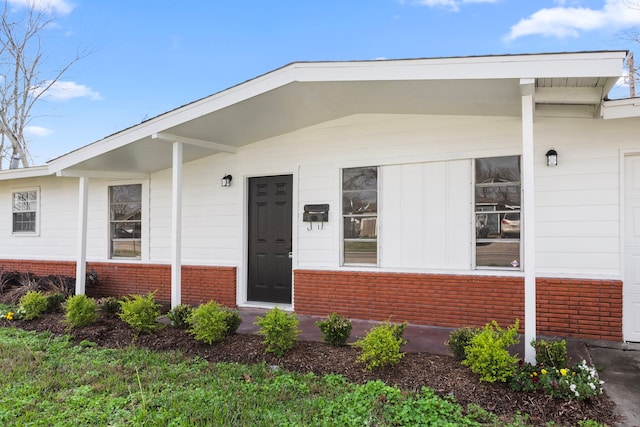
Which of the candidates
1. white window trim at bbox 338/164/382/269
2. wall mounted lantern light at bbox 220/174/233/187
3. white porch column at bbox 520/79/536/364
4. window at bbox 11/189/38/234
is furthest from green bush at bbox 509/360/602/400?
window at bbox 11/189/38/234

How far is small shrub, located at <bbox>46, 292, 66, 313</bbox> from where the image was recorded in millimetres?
6766

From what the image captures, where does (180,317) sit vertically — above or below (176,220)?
below

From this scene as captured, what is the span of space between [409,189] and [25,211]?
347 inches

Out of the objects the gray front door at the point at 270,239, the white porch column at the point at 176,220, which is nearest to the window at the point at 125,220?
the white porch column at the point at 176,220

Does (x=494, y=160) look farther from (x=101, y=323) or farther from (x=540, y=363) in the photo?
(x=101, y=323)

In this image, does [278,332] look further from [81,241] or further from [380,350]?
[81,241]

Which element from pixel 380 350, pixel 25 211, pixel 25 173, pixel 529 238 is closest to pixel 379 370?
pixel 380 350

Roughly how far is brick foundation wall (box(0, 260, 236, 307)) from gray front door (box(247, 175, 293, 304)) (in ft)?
1.35

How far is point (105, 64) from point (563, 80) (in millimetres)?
20600

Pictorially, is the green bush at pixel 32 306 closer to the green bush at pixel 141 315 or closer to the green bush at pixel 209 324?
the green bush at pixel 141 315

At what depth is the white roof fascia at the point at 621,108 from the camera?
435 cm

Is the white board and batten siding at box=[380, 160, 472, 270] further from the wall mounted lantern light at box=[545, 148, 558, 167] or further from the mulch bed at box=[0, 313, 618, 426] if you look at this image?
the mulch bed at box=[0, 313, 618, 426]

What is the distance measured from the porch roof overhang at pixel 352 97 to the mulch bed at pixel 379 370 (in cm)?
267

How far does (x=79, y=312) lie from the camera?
5.77 metres
